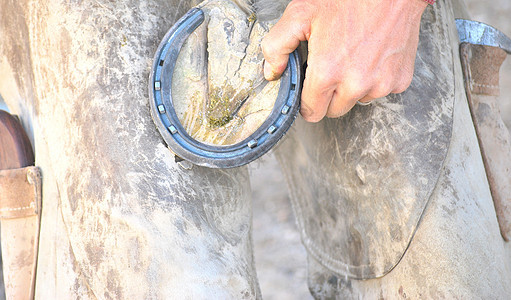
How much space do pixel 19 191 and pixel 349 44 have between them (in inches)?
26.0

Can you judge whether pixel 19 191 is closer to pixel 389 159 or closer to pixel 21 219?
pixel 21 219

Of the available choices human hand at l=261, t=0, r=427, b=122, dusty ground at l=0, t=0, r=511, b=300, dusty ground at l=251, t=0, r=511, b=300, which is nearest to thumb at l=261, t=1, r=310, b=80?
human hand at l=261, t=0, r=427, b=122

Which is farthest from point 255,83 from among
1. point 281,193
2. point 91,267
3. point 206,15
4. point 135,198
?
point 281,193

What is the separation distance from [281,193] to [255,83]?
1.83 metres

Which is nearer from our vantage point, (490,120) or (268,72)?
(268,72)

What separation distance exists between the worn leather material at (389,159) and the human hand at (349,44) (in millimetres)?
126

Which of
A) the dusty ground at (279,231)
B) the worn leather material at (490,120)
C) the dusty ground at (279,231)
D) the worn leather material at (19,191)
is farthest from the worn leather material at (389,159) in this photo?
the dusty ground at (279,231)

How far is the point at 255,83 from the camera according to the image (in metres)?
0.95

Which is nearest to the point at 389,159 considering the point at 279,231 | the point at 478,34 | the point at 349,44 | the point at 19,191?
the point at 349,44

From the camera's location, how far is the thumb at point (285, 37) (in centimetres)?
88

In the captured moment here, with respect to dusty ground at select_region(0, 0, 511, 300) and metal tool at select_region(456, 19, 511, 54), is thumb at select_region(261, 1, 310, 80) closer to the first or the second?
metal tool at select_region(456, 19, 511, 54)

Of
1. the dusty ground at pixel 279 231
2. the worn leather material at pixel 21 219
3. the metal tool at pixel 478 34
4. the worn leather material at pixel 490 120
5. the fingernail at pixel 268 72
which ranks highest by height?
the metal tool at pixel 478 34

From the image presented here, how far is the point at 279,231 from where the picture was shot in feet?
8.30

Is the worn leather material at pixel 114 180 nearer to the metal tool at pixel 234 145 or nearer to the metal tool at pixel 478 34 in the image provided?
the metal tool at pixel 234 145
